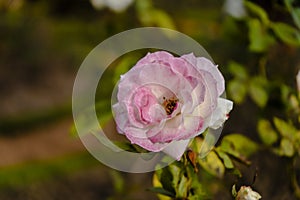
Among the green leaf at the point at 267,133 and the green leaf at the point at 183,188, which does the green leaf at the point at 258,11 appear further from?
the green leaf at the point at 183,188

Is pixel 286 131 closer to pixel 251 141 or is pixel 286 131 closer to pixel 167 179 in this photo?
pixel 251 141

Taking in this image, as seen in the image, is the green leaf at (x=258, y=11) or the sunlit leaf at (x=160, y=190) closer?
the sunlit leaf at (x=160, y=190)

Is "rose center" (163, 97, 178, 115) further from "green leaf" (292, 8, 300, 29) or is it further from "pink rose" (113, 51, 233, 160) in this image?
"green leaf" (292, 8, 300, 29)

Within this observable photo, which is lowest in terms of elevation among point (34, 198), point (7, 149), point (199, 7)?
point (7, 149)

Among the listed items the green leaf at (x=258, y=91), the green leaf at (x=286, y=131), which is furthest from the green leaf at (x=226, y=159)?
the green leaf at (x=258, y=91)

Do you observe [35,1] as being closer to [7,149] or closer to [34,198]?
[7,149]

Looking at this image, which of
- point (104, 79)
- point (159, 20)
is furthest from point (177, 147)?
point (104, 79)

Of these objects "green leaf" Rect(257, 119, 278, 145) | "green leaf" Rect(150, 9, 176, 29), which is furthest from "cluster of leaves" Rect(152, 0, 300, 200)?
"green leaf" Rect(150, 9, 176, 29)

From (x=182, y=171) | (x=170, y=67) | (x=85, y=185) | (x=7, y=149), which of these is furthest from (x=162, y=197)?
(x=7, y=149)
